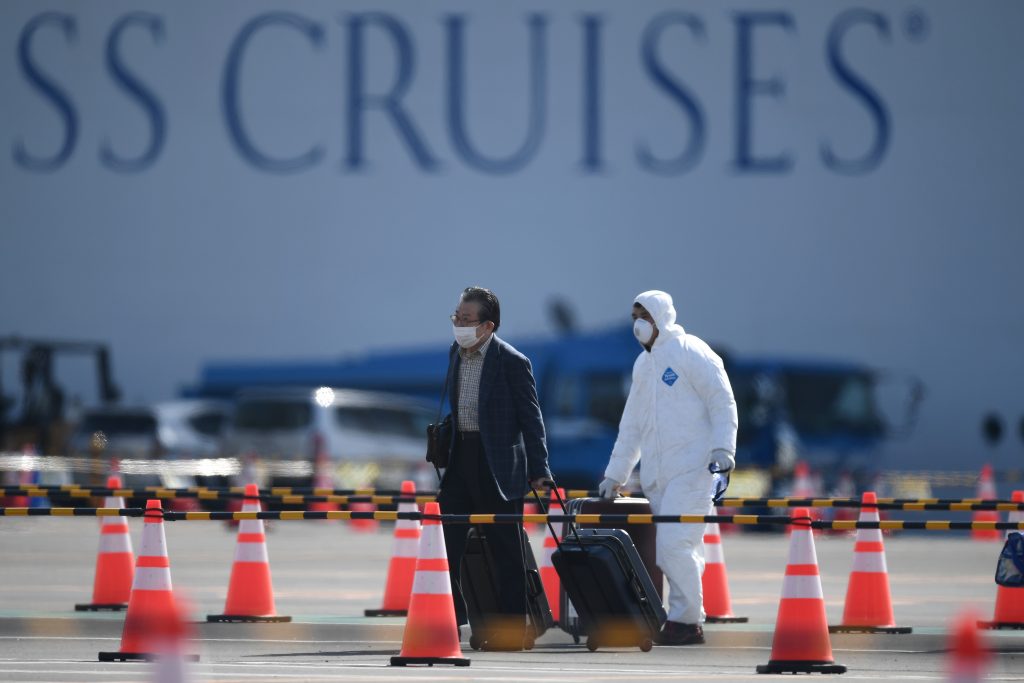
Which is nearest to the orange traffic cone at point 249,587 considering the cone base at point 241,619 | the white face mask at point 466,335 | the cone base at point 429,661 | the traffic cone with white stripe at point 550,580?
the cone base at point 241,619

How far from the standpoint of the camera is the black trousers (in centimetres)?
1049

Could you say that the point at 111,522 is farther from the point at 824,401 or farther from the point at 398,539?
the point at 824,401

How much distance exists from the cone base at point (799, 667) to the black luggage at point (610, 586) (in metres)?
0.80

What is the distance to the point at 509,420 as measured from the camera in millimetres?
10617

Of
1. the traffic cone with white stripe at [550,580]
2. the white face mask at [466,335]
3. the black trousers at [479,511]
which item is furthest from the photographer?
the traffic cone with white stripe at [550,580]

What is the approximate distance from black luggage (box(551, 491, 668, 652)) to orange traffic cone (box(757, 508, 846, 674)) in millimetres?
692

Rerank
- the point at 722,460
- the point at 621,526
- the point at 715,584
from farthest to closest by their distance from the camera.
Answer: the point at 715,584, the point at 621,526, the point at 722,460

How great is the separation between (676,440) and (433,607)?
201 cm

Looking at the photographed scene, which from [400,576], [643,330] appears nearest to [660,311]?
[643,330]

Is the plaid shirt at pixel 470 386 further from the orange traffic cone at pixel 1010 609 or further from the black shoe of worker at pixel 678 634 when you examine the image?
the orange traffic cone at pixel 1010 609

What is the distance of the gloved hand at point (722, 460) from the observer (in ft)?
36.3

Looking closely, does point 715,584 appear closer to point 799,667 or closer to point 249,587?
point 249,587

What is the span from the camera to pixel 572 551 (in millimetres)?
10297

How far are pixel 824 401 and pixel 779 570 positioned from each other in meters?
15.5
